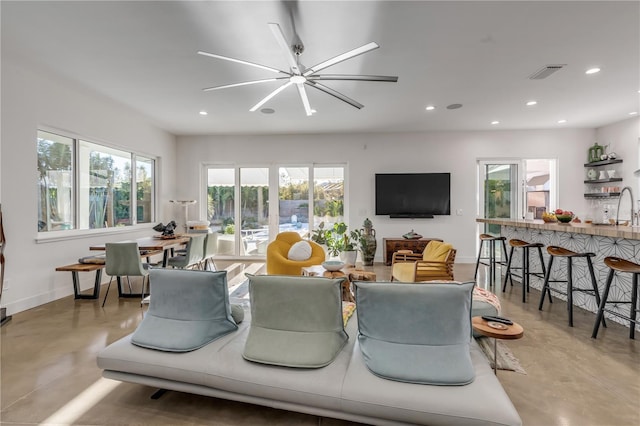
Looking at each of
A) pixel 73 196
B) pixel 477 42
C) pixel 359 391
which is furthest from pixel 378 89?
pixel 73 196

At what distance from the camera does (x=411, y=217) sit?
6.64 meters

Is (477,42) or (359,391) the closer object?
(359,391)

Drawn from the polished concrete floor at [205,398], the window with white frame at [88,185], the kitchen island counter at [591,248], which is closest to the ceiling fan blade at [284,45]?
the polished concrete floor at [205,398]

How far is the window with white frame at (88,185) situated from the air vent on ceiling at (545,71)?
20.6 ft

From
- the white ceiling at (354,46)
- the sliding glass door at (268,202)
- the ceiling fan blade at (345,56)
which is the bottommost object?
the sliding glass door at (268,202)

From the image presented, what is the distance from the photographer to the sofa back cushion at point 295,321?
176 cm

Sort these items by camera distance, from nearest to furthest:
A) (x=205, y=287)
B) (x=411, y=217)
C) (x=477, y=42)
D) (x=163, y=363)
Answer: (x=163, y=363), (x=205, y=287), (x=477, y=42), (x=411, y=217)

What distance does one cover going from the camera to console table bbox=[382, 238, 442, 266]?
6129mm

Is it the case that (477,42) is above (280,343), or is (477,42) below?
above

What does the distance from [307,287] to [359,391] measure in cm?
60

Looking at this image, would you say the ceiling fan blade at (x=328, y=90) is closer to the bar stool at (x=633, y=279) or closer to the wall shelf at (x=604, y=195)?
the bar stool at (x=633, y=279)

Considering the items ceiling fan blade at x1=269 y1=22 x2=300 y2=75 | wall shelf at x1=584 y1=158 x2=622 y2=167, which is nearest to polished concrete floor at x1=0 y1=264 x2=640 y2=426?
ceiling fan blade at x1=269 y1=22 x2=300 y2=75

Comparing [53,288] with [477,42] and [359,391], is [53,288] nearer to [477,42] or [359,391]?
[359,391]

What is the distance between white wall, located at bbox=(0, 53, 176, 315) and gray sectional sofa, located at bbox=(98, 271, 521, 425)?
2770 millimetres
